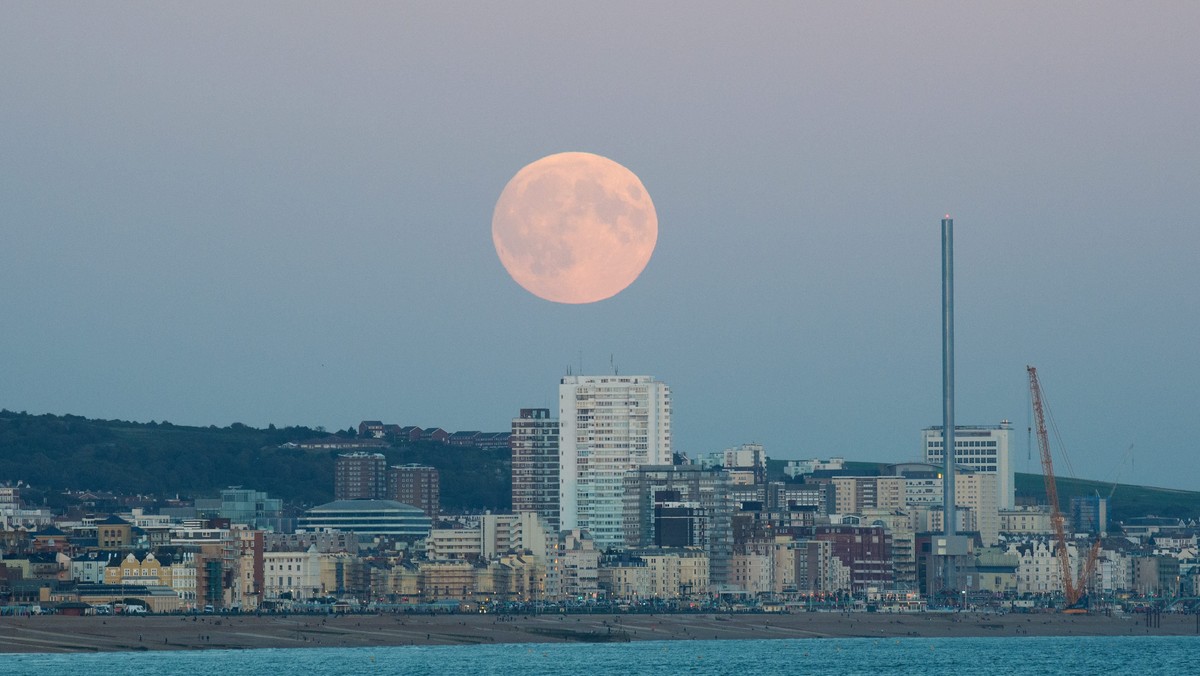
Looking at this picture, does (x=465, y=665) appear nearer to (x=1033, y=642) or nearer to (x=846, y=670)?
(x=846, y=670)

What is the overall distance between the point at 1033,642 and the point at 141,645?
7263 centimetres

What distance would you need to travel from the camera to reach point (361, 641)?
182625 mm

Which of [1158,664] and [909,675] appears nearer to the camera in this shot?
[909,675]

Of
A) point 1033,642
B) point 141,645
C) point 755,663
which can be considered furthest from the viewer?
point 1033,642

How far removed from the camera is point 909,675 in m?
149

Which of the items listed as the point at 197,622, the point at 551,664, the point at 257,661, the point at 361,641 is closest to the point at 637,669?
the point at 551,664

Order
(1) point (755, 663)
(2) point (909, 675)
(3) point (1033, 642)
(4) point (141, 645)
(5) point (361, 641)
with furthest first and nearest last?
(3) point (1033, 642) < (5) point (361, 641) < (4) point (141, 645) < (1) point (755, 663) < (2) point (909, 675)

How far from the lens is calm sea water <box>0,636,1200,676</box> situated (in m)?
149

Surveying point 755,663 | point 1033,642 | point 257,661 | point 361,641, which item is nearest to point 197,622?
point 361,641

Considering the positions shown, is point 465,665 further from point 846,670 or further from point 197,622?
point 197,622

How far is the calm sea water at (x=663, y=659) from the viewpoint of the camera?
148875 mm

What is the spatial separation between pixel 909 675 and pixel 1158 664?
24242mm

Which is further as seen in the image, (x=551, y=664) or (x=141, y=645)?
(x=141, y=645)

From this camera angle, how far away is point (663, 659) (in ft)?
541
